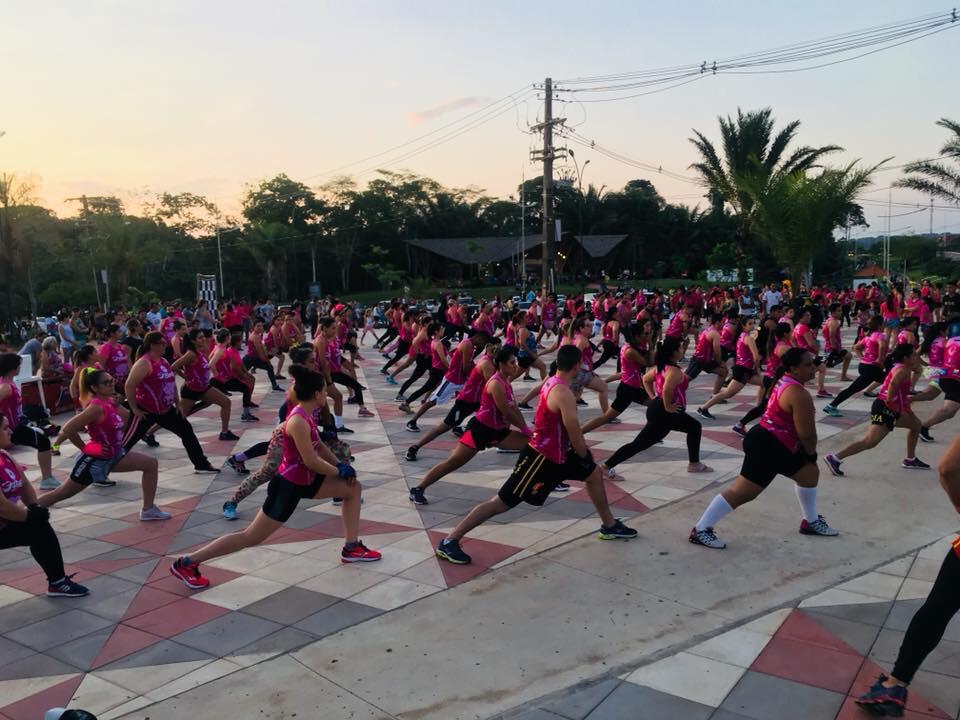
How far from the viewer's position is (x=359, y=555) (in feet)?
19.5

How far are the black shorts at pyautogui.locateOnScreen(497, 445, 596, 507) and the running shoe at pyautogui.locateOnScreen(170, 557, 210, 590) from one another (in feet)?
6.97

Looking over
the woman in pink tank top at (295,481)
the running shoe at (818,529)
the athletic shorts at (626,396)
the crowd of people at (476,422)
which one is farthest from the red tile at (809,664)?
the athletic shorts at (626,396)

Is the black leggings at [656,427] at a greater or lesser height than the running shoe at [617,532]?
greater

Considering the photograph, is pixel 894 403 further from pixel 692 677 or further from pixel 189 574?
pixel 189 574

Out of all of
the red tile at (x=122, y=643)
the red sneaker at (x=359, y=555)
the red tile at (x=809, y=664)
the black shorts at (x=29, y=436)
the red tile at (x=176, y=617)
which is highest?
the black shorts at (x=29, y=436)

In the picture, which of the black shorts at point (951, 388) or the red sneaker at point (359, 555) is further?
the black shorts at point (951, 388)

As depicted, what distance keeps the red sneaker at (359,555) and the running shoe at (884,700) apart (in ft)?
11.0

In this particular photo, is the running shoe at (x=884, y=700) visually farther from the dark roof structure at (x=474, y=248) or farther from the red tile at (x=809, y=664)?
the dark roof structure at (x=474, y=248)

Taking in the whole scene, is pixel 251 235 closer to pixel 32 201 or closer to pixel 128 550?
pixel 32 201

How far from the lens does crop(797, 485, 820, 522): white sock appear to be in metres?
6.18

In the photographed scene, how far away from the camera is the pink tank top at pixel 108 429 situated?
21.4 feet

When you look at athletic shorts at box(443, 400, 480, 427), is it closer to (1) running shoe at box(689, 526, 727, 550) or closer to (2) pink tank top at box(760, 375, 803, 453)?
(1) running shoe at box(689, 526, 727, 550)

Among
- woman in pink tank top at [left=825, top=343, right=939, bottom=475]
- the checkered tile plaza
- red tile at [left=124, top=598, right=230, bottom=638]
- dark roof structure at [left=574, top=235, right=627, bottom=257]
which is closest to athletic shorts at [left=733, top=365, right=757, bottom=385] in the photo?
the checkered tile plaza

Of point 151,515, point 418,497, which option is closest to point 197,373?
point 151,515
